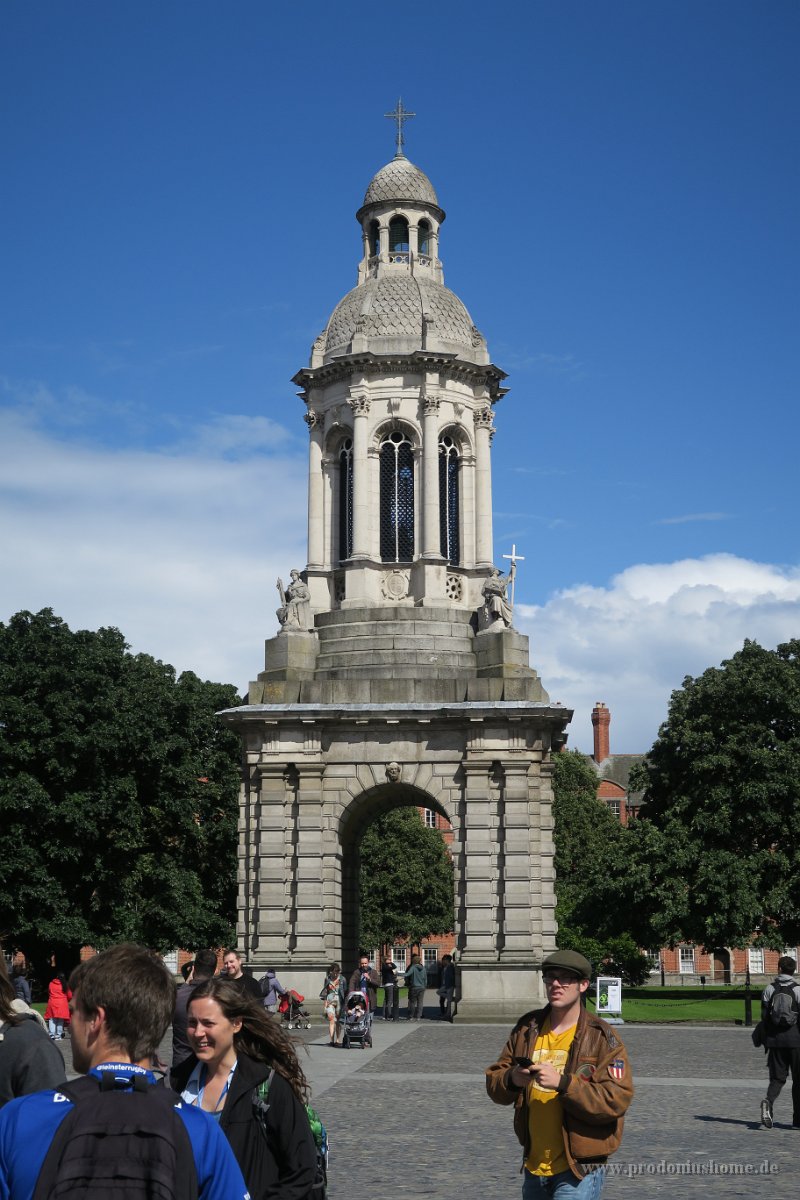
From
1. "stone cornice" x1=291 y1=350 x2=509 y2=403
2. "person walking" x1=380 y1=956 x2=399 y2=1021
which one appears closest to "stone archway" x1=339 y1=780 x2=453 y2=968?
"person walking" x1=380 y1=956 x2=399 y2=1021

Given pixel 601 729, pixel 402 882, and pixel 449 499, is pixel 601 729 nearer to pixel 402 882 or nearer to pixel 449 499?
pixel 402 882

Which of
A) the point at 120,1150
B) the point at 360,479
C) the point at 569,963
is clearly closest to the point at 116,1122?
the point at 120,1150

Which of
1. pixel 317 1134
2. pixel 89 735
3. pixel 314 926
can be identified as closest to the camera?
pixel 317 1134

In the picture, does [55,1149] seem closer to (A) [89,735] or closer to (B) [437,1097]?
(B) [437,1097]

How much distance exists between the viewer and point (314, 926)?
35531 mm

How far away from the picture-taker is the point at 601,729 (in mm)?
107250

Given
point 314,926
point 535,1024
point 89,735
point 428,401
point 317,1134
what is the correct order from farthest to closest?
point 89,735, point 428,401, point 314,926, point 535,1024, point 317,1134

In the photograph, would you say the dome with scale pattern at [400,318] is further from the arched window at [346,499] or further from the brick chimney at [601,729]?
the brick chimney at [601,729]

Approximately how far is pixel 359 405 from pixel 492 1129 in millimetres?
26005

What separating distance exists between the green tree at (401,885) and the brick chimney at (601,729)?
29958mm

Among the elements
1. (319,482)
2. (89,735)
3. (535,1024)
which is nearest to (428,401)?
(319,482)

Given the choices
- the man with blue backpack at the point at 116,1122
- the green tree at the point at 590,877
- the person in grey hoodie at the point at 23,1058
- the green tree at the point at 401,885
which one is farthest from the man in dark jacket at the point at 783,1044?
the green tree at the point at 401,885

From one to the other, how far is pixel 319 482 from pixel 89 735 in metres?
10.2

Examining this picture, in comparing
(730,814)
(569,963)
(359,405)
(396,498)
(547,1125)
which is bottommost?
(547,1125)
